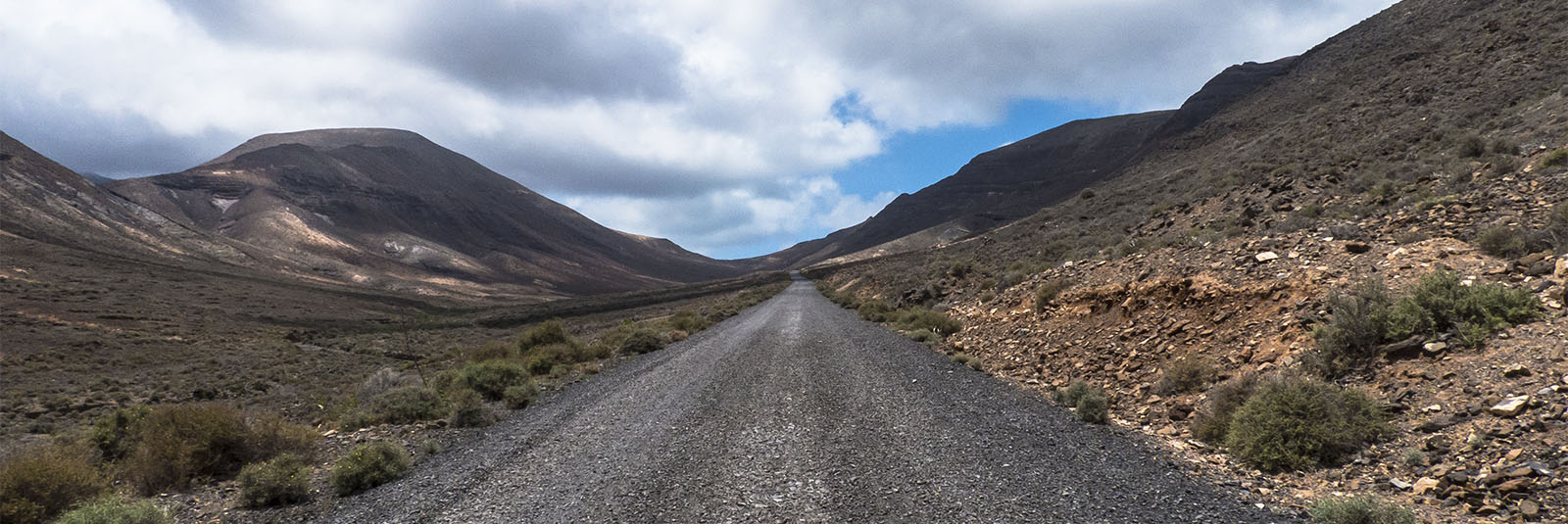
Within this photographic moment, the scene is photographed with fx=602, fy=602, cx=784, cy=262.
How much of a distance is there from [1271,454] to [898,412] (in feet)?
13.2

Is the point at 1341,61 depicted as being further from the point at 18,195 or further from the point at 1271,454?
the point at 18,195

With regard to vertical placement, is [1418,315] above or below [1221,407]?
above

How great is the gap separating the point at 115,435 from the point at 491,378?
4.92 metres

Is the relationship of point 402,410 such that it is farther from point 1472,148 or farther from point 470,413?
point 1472,148

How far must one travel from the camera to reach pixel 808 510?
16.5 ft

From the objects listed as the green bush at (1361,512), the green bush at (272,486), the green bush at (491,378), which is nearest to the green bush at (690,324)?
the green bush at (491,378)

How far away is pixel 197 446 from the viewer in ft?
22.2

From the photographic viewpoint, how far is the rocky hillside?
4.78m

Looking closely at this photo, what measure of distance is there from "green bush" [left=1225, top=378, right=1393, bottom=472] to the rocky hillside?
13 centimetres

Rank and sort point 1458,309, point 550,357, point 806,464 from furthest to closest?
1. point 550,357
2. point 806,464
3. point 1458,309

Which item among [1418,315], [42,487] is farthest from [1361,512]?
[42,487]

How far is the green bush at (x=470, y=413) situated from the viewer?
9.19m

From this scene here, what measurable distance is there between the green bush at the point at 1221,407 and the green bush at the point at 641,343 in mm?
14138

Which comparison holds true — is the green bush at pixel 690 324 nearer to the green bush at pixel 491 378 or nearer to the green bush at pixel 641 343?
the green bush at pixel 641 343
